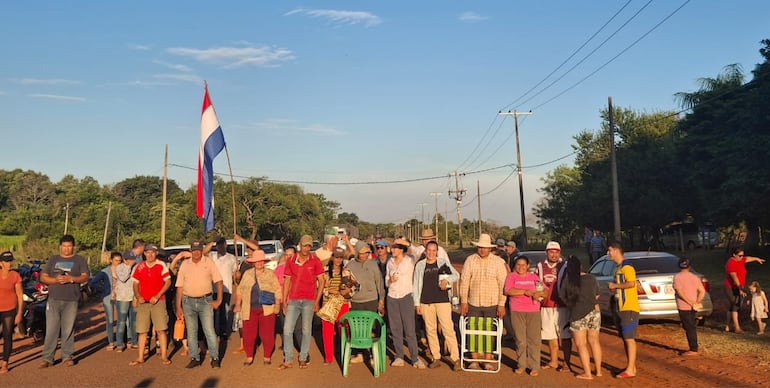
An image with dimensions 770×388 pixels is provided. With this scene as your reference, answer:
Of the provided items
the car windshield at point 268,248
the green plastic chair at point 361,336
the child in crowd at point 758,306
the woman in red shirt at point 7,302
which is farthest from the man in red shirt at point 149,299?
the car windshield at point 268,248

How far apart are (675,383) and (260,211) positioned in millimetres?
63416

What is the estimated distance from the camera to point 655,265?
45.1 feet

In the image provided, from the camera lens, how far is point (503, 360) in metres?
10.7

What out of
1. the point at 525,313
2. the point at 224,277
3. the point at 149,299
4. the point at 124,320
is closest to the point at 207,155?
the point at 224,277

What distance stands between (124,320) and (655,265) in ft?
31.5

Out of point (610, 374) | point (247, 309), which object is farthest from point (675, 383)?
point (247, 309)

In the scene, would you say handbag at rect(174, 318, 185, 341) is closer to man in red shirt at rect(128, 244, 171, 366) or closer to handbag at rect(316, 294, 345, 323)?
man in red shirt at rect(128, 244, 171, 366)

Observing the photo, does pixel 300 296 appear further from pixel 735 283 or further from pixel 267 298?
pixel 735 283

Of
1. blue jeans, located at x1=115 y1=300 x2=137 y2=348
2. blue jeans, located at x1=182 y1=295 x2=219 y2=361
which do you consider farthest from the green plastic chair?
blue jeans, located at x1=115 y1=300 x2=137 y2=348

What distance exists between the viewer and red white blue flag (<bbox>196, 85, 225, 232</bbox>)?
54.4ft

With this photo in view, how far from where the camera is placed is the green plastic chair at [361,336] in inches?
388

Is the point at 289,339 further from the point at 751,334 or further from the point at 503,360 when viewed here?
the point at 751,334

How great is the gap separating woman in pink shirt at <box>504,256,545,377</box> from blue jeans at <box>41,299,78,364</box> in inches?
251

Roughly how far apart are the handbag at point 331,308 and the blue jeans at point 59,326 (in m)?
3.70
